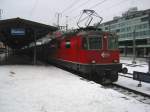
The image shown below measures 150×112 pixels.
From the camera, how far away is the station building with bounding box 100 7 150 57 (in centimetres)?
7244

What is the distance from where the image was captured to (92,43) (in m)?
14.0

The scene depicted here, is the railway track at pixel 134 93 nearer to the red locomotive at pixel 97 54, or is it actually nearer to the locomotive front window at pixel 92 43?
the red locomotive at pixel 97 54

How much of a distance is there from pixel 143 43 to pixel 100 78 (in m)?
63.7

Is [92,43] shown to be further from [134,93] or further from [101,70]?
[134,93]

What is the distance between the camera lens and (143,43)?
74.6 metres

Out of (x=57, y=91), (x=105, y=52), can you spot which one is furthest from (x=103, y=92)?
(x=105, y=52)

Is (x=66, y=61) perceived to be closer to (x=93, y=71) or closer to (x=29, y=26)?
(x=93, y=71)

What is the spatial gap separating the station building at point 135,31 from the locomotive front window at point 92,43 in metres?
55.5

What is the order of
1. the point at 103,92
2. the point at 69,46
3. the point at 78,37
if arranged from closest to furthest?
the point at 103,92, the point at 78,37, the point at 69,46

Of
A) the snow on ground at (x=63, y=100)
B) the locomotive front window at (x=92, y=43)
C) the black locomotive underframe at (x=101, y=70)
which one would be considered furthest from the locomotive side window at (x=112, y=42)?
the snow on ground at (x=63, y=100)

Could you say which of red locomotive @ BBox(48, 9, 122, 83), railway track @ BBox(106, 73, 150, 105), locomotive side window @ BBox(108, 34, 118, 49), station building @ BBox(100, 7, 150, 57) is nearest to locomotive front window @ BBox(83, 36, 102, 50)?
red locomotive @ BBox(48, 9, 122, 83)

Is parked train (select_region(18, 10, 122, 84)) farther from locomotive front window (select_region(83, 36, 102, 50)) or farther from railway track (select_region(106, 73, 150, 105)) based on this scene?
railway track (select_region(106, 73, 150, 105))

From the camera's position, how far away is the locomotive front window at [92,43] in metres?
13.9

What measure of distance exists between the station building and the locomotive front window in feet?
182
